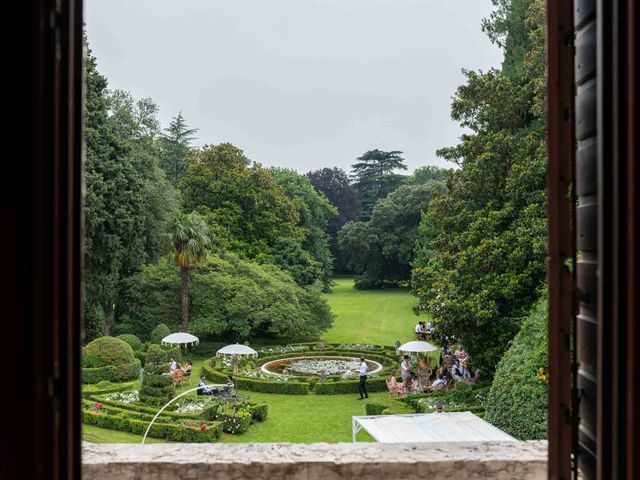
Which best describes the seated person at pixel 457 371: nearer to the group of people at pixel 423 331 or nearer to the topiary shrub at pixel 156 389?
the group of people at pixel 423 331

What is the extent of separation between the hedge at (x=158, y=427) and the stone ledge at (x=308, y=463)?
8528 millimetres

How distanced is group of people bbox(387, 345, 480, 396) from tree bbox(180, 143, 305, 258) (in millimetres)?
11820

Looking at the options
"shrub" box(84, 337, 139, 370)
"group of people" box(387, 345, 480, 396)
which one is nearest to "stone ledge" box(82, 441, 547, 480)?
"group of people" box(387, 345, 480, 396)

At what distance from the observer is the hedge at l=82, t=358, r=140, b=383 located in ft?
55.8

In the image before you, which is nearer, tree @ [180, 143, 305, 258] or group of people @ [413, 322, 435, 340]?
group of people @ [413, 322, 435, 340]

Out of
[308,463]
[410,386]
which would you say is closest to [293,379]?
[410,386]

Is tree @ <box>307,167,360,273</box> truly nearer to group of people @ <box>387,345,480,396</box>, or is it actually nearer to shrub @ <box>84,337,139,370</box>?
shrub @ <box>84,337,139,370</box>

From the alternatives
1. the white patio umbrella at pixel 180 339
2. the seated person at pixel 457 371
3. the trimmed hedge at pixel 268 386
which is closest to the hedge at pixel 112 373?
the white patio umbrella at pixel 180 339

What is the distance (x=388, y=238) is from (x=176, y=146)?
13.6 metres

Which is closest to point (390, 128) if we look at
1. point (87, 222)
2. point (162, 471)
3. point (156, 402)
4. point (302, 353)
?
point (302, 353)

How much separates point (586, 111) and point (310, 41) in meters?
53.1

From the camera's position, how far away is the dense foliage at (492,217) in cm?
1320

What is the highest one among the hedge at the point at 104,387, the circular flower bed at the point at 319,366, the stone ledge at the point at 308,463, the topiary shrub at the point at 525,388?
the stone ledge at the point at 308,463

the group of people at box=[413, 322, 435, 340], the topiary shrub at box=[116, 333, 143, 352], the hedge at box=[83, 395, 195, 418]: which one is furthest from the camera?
the group of people at box=[413, 322, 435, 340]
